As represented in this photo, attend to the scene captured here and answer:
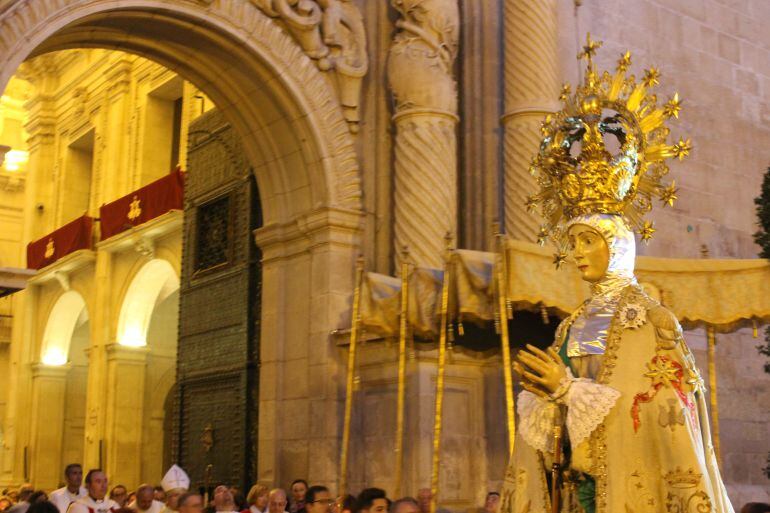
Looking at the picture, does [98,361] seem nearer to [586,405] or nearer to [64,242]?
[64,242]

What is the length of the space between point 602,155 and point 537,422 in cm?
143

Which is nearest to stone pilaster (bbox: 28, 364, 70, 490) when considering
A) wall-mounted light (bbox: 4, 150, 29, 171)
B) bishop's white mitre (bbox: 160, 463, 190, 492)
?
wall-mounted light (bbox: 4, 150, 29, 171)

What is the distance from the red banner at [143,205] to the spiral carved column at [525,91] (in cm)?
671

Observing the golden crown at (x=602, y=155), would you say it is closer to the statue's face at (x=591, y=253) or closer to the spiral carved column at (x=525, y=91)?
the statue's face at (x=591, y=253)

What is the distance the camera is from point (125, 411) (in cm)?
1823

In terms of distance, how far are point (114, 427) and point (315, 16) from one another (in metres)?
9.75

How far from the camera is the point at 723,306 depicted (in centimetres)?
818

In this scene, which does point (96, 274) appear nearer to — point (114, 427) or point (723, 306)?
point (114, 427)

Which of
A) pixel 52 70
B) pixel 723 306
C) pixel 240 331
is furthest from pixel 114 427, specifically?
pixel 723 306

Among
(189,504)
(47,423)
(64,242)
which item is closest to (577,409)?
(189,504)

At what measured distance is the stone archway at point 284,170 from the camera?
10523mm

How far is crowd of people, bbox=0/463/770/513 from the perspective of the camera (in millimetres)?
6553

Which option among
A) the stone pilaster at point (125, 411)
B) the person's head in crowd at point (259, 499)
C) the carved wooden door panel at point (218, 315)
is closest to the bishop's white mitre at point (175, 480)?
the carved wooden door panel at point (218, 315)

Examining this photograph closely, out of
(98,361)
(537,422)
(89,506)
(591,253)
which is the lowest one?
(89,506)
